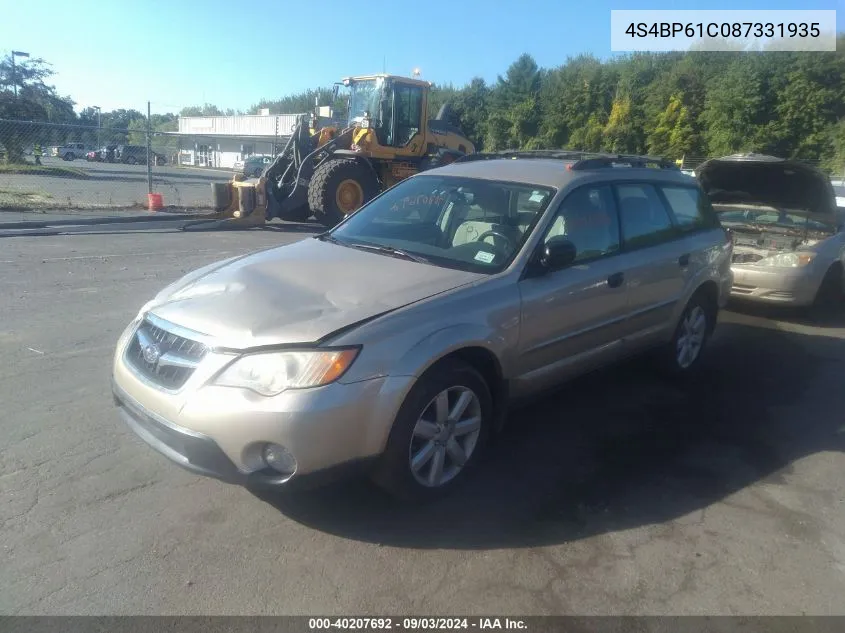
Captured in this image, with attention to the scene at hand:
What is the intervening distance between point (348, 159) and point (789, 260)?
32.5ft

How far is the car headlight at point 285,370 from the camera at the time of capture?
2963mm

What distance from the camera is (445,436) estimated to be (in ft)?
11.5

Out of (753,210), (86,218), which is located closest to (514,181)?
(753,210)

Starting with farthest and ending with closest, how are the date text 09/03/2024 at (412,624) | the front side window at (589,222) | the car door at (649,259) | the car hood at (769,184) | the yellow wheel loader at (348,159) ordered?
the yellow wheel loader at (348,159) < the car hood at (769,184) < the car door at (649,259) < the front side window at (589,222) < the date text 09/03/2024 at (412,624)

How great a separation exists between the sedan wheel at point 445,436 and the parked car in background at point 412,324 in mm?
10

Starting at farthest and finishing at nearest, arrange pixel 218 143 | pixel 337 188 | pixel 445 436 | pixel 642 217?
pixel 218 143
pixel 337 188
pixel 642 217
pixel 445 436

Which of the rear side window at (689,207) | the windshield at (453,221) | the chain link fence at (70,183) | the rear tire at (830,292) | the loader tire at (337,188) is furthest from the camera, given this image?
the chain link fence at (70,183)

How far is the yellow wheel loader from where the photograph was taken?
48.1ft

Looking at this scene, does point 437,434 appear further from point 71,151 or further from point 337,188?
point 71,151

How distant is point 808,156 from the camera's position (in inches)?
1344

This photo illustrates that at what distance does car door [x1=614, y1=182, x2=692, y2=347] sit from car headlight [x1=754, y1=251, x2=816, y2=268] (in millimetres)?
2842

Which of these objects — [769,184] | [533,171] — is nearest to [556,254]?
[533,171]

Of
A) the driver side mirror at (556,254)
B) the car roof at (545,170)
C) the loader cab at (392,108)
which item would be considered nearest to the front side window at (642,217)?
the car roof at (545,170)

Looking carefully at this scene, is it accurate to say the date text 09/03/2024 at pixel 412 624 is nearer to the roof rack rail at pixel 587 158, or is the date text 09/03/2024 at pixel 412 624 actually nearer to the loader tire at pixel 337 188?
the roof rack rail at pixel 587 158
